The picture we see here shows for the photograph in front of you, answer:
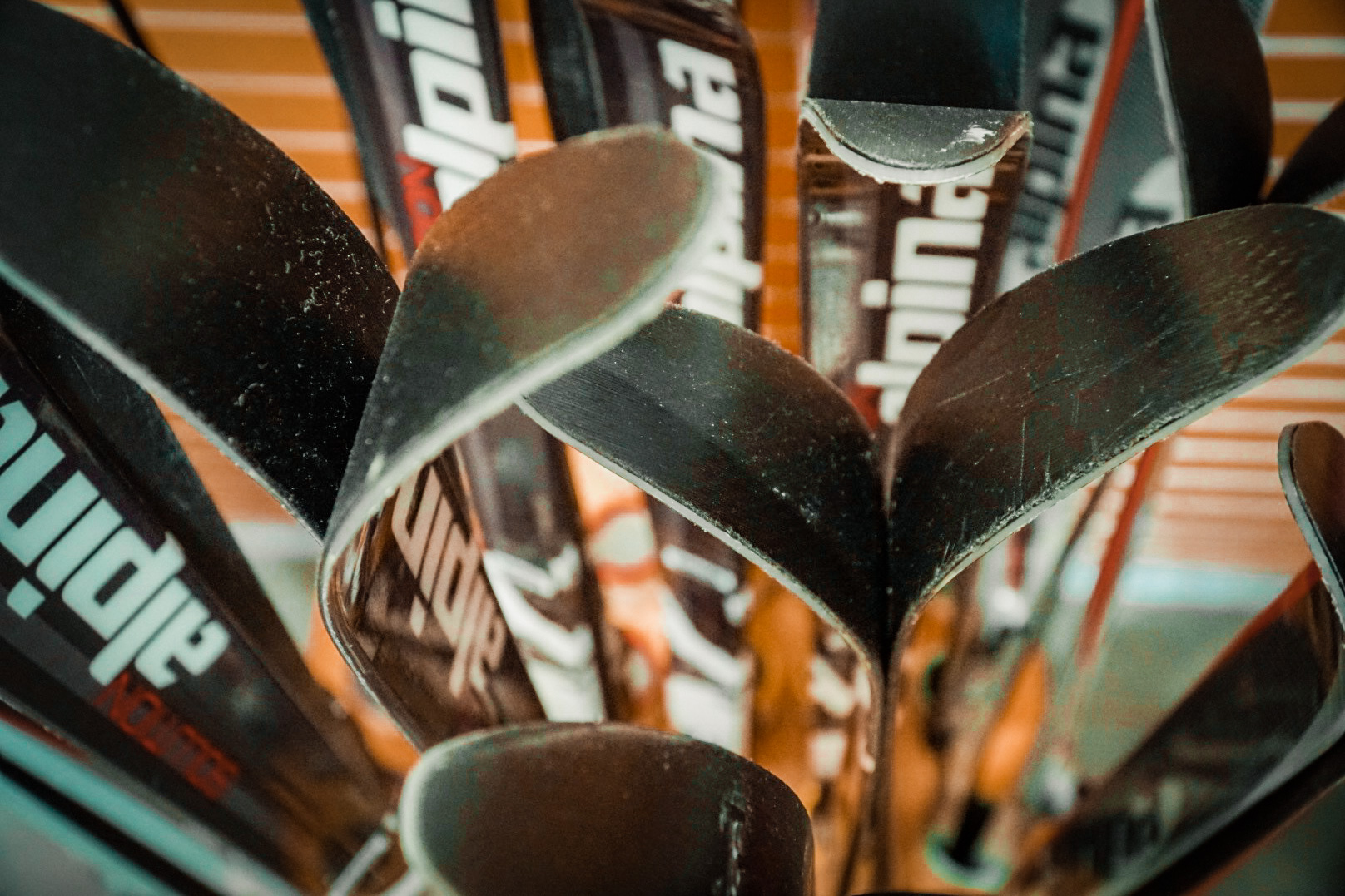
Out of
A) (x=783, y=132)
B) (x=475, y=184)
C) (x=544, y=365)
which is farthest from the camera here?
(x=783, y=132)

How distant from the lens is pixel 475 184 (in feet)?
2.07

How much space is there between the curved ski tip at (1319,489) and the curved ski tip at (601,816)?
0.25 metres

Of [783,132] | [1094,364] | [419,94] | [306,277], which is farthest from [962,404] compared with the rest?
[783,132]

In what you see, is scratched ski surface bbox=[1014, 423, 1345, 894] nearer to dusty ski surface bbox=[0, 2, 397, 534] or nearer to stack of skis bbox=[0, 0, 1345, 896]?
stack of skis bbox=[0, 0, 1345, 896]

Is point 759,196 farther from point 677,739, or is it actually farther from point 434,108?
point 677,739

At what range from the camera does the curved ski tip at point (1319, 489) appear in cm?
40

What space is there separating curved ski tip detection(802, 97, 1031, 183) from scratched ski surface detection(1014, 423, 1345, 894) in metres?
0.19

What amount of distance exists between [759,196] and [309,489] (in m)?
0.39

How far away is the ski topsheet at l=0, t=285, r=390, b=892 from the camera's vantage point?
500mm

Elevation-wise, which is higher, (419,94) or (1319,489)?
(419,94)

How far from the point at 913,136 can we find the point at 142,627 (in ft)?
1.65

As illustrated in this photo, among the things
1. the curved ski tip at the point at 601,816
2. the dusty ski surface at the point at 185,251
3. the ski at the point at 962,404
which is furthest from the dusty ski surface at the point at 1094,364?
the dusty ski surface at the point at 185,251

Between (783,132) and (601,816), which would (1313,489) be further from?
(783,132)

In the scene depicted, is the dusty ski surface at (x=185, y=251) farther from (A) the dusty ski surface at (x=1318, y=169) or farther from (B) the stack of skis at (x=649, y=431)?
(A) the dusty ski surface at (x=1318, y=169)
